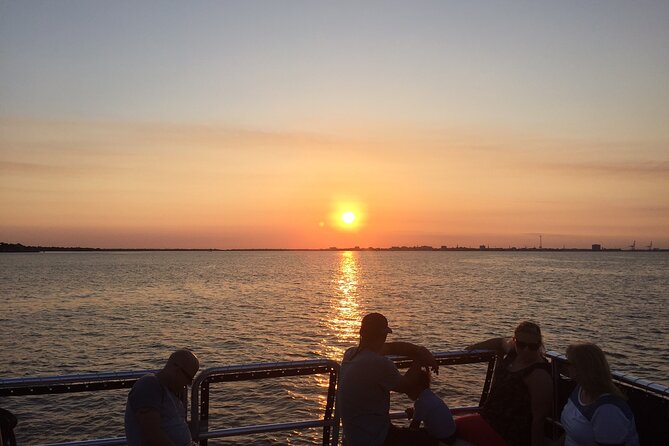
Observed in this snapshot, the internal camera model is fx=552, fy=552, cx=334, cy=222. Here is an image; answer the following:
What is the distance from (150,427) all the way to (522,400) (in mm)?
3097

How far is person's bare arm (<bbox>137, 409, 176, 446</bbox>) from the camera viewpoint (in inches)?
148

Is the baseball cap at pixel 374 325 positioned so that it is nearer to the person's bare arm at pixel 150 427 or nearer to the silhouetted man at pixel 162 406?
the silhouetted man at pixel 162 406

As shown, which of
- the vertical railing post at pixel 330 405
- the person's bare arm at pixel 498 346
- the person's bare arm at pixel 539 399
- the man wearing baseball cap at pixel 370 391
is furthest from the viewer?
the person's bare arm at pixel 498 346

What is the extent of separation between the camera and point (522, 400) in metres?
4.83

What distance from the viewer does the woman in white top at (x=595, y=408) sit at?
12.5 ft

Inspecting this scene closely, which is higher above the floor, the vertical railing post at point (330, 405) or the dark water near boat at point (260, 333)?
the vertical railing post at point (330, 405)

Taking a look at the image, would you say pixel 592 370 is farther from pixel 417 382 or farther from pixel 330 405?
pixel 330 405

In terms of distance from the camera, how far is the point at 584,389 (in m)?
4.10

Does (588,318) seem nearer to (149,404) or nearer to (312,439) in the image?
(312,439)

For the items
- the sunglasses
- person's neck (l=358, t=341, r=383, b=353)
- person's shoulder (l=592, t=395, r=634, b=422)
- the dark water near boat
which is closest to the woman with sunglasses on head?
the sunglasses

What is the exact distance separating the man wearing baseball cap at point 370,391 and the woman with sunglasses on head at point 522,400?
26.7 inches

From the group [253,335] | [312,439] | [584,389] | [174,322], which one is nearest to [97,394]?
[312,439]

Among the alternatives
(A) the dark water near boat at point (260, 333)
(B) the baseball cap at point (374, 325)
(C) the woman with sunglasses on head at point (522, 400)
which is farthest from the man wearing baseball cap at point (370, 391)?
(A) the dark water near boat at point (260, 333)

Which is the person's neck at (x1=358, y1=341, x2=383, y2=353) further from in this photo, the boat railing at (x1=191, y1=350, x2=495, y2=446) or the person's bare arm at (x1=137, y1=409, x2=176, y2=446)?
the person's bare arm at (x1=137, y1=409, x2=176, y2=446)
